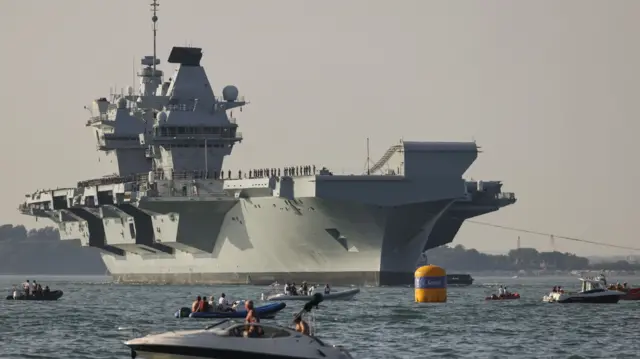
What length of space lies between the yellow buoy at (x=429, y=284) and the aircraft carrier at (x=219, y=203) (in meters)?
11.5

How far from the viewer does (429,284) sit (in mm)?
66688

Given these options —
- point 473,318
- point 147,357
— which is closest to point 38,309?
point 473,318

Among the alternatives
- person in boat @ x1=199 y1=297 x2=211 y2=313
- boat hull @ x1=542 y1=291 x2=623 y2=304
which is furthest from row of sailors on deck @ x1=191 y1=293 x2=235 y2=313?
boat hull @ x1=542 y1=291 x2=623 y2=304

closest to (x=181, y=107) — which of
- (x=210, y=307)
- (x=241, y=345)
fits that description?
(x=210, y=307)

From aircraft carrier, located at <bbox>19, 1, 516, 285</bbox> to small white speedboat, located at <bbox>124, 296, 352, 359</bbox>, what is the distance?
140ft

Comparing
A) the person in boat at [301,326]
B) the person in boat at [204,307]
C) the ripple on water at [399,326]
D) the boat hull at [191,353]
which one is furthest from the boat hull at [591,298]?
the boat hull at [191,353]

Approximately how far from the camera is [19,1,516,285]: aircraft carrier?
3100 inches

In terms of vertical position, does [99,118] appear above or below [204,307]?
above

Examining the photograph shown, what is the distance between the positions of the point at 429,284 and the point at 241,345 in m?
33.4

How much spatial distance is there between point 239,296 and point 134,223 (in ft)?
77.9

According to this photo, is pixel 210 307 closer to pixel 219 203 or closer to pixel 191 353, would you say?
pixel 191 353

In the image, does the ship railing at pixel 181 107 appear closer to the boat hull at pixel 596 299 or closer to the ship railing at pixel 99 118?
the ship railing at pixel 99 118

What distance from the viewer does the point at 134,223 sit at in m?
96.4

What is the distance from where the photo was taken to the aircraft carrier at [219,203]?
78.8 metres
